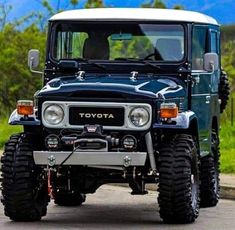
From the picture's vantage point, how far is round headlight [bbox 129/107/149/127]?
37.4ft

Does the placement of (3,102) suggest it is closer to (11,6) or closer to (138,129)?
(11,6)

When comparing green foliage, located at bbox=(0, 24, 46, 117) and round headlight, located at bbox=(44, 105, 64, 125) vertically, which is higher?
round headlight, located at bbox=(44, 105, 64, 125)

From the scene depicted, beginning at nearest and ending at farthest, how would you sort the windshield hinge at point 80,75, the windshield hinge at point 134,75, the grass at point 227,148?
the windshield hinge at point 134,75
the windshield hinge at point 80,75
the grass at point 227,148

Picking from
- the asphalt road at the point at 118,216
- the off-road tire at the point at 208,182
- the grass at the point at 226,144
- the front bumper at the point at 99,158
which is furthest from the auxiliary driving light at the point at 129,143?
the grass at the point at 226,144

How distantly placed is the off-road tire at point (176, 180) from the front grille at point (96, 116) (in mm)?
582

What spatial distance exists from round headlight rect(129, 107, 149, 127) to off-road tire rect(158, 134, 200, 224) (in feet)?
1.18

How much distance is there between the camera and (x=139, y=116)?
37.4 feet

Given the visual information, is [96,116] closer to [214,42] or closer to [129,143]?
[129,143]

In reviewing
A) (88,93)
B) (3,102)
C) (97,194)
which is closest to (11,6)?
(3,102)

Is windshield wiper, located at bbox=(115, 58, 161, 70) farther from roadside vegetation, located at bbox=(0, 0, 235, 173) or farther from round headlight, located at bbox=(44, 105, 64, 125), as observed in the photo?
roadside vegetation, located at bbox=(0, 0, 235, 173)

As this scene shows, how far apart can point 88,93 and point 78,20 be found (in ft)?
5.77

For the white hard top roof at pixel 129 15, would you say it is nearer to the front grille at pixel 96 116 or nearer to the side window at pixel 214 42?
the side window at pixel 214 42

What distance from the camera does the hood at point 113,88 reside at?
11.5 meters

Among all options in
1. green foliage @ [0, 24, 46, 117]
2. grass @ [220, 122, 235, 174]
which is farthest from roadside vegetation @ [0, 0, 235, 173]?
grass @ [220, 122, 235, 174]
